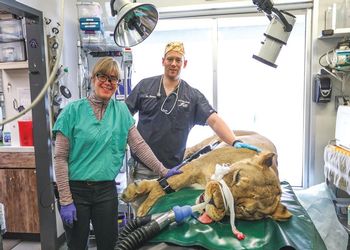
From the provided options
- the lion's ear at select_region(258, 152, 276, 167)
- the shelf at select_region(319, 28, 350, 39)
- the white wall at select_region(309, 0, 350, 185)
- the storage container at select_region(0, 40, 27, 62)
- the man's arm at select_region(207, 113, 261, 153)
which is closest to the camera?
the lion's ear at select_region(258, 152, 276, 167)

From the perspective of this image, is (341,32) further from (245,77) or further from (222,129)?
(222,129)

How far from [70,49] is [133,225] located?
7.88ft

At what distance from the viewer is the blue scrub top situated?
6.54 feet

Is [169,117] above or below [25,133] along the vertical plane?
above

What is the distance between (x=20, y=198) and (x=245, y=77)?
101 inches

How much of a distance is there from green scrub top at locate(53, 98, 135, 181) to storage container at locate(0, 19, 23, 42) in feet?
4.72

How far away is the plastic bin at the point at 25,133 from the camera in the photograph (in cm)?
270

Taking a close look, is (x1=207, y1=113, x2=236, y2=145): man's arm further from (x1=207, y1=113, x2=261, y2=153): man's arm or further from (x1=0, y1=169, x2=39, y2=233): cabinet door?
(x1=0, y1=169, x2=39, y2=233): cabinet door

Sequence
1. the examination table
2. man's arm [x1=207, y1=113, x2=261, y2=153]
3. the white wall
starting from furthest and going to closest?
the white wall, man's arm [x1=207, y1=113, x2=261, y2=153], the examination table

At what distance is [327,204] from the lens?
2.38 metres

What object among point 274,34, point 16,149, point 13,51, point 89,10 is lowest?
point 16,149

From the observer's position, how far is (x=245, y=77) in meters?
3.51

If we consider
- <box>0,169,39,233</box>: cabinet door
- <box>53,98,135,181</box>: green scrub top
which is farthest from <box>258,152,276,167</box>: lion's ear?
<box>0,169,39,233</box>: cabinet door

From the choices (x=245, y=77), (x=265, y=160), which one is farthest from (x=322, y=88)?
(x=265, y=160)
